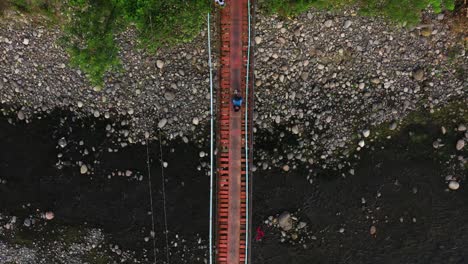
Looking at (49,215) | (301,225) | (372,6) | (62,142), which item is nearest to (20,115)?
(62,142)

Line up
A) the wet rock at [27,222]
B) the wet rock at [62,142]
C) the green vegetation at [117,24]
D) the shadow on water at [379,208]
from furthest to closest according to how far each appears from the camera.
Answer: the wet rock at [27,222]
the wet rock at [62,142]
the shadow on water at [379,208]
the green vegetation at [117,24]

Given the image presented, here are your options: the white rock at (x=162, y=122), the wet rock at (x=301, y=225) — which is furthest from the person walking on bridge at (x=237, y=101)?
the wet rock at (x=301, y=225)

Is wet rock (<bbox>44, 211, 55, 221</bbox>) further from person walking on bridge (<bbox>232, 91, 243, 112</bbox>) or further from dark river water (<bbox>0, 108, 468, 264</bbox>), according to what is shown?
person walking on bridge (<bbox>232, 91, 243, 112</bbox>)

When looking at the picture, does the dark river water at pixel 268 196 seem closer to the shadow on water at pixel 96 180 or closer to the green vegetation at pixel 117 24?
the shadow on water at pixel 96 180

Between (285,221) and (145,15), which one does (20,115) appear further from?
(285,221)

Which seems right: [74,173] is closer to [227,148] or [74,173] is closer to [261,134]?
[227,148]

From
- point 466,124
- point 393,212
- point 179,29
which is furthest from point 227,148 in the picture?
point 466,124
